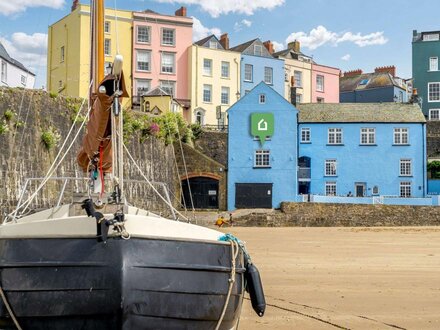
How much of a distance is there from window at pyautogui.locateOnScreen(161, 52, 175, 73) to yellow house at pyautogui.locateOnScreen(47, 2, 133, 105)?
9.18 feet

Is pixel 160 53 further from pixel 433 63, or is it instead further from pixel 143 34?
pixel 433 63

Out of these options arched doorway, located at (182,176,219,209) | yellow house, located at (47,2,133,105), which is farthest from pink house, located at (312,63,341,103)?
arched doorway, located at (182,176,219,209)

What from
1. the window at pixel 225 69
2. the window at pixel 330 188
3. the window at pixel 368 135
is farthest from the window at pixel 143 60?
the window at pixel 368 135

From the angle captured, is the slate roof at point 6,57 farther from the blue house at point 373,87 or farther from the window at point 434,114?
the window at point 434,114

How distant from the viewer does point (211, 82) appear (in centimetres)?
4859

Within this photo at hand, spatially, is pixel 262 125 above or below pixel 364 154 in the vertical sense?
above

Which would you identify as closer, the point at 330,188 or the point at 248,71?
the point at 330,188

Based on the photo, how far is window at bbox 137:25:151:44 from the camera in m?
46.8

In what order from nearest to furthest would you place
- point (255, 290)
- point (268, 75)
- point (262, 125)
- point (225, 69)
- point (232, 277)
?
point (232, 277) < point (255, 290) < point (262, 125) < point (225, 69) < point (268, 75)

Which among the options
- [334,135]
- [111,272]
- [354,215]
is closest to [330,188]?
[334,135]

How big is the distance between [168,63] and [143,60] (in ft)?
6.97

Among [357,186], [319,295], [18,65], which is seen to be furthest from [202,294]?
[18,65]

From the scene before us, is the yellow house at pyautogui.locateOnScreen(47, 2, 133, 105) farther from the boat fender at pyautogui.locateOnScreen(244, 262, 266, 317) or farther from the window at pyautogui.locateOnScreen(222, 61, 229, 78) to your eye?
the boat fender at pyautogui.locateOnScreen(244, 262, 266, 317)

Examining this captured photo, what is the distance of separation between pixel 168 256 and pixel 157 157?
2904 centimetres
